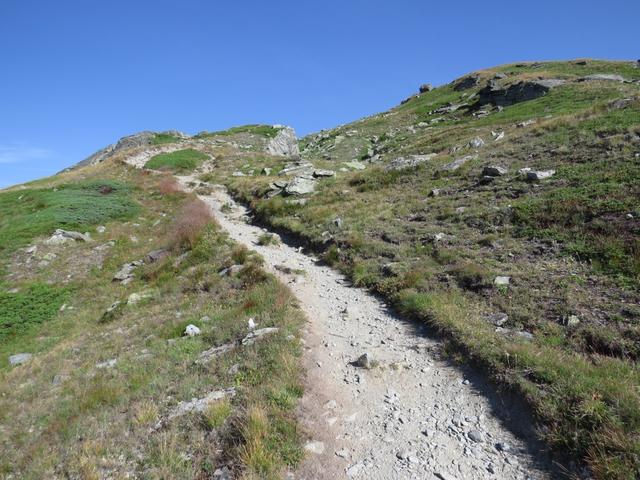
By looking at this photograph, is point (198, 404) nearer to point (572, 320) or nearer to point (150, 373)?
point (150, 373)

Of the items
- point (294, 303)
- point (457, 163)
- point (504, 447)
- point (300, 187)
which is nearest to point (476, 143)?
point (457, 163)

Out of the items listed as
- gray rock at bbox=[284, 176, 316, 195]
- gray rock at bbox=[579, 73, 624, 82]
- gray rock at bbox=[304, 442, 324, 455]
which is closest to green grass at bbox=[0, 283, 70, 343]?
gray rock at bbox=[304, 442, 324, 455]

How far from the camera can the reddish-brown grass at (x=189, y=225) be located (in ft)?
68.1

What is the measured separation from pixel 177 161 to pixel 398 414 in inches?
1894

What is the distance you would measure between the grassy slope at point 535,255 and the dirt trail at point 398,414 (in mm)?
657

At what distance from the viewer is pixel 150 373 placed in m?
9.42

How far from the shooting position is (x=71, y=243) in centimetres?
2453

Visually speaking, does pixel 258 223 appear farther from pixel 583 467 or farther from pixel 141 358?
pixel 583 467

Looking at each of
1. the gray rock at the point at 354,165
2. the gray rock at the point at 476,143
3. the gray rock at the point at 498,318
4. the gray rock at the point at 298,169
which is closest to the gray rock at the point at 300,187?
the gray rock at the point at 298,169

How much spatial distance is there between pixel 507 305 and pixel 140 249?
2158cm

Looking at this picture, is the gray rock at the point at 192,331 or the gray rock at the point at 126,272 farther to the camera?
the gray rock at the point at 126,272

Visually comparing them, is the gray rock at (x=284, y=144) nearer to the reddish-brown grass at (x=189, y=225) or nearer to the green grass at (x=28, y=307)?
the reddish-brown grass at (x=189, y=225)

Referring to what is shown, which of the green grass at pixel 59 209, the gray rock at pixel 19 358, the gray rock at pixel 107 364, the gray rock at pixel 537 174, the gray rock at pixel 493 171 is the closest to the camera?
the gray rock at pixel 107 364

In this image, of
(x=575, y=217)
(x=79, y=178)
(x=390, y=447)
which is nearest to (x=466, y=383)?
(x=390, y=447)
